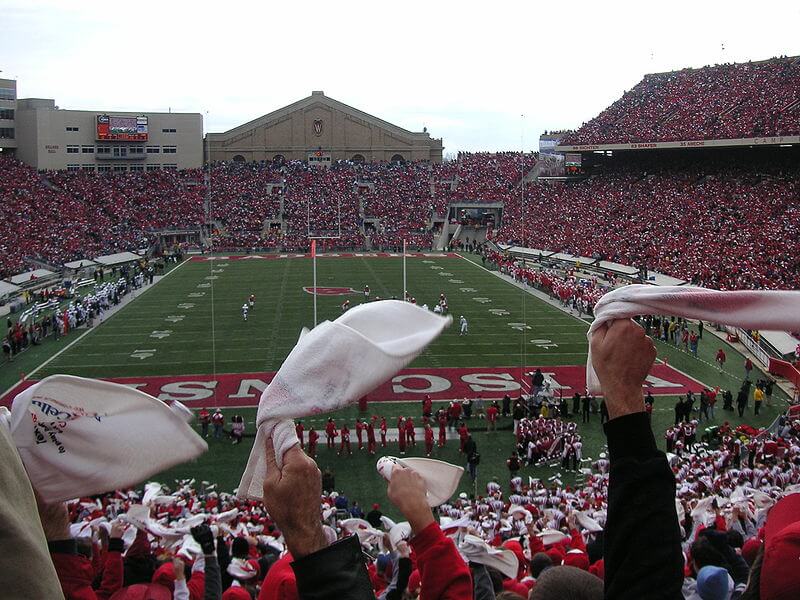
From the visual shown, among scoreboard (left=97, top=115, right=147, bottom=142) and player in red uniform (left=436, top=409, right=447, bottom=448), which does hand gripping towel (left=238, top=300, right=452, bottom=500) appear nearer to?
player in red uniform (left=436, top=409, right=447, bottom=448)

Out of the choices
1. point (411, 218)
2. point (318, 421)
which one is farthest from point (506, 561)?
point (411, 218)

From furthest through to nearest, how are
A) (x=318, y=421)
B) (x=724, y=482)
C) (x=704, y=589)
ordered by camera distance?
1. (x=318, y=421)
2. (x=724, y=482)
3. (x=704, y=589)

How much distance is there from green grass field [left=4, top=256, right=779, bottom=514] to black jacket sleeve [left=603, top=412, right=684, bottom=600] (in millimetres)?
10489

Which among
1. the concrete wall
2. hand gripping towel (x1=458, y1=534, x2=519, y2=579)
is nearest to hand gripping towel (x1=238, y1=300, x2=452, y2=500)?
A: hand gripping towel (x1=458, y1=534, x2=519, y2=579)

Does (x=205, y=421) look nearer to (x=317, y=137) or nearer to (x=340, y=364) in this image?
(x=340, y=364)

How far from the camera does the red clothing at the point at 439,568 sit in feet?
6.75

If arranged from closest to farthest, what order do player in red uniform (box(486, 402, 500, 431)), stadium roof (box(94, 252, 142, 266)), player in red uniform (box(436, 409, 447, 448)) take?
player in red uniform (box(436, 409, 447, 448)) → player in red uniform (box(486, 402, 500, 431)) → stadium roof (box(94, 252, 142, 266))

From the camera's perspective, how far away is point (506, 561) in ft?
14.4

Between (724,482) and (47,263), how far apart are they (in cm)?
3523

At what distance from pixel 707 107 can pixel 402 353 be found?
4930cm

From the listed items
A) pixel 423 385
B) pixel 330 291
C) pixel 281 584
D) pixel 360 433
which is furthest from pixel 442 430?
pixel 330 291

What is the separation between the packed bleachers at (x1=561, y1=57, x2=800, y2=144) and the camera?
39812 mm

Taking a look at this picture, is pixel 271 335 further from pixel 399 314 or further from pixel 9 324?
pixel 399 314

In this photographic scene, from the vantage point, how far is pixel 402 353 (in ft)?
5.61
